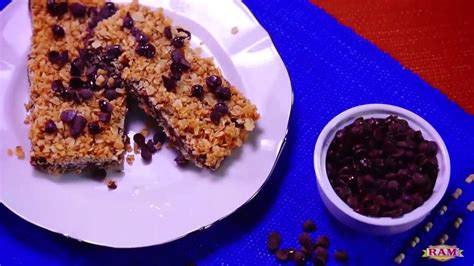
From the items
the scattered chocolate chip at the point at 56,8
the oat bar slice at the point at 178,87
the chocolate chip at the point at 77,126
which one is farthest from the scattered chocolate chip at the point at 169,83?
the scattered chocolate chip at the point at 56,8

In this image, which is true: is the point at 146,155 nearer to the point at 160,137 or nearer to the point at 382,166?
the point at 160,137

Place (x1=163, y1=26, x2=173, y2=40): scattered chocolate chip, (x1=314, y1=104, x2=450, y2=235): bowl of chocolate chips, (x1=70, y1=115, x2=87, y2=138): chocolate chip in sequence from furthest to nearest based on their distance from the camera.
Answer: (x1=163, y1=26, x2=173, y2=40): scattered chocolate chip < (x1=70, y1=115, x2=87, y2=138): chocolate chip < (x1=314, y1=104, x2=450, y2=235): bowl of chocolate chips

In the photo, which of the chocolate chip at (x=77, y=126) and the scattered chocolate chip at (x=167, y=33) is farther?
the scattered chocolate chip at (x=167, y=33)

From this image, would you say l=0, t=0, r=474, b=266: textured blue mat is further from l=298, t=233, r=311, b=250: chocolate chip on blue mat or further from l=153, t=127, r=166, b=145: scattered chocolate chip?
l=153, t=127, r=166, b=145: scattered chocolate chip

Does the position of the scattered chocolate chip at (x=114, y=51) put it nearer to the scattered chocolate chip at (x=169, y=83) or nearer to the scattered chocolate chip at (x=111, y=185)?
the scattered chocolate chip at (x=169, y=83)

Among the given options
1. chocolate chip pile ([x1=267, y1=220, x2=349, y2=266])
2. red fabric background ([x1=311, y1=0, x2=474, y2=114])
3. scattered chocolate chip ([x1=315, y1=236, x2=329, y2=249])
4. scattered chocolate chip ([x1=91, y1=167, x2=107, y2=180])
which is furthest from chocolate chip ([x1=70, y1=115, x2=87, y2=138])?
red fabric background ([x1=311, y1=0, x2=474, y2=114])

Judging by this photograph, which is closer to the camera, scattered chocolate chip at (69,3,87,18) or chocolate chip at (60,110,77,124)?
chocolate chip at (60,110,77,124)

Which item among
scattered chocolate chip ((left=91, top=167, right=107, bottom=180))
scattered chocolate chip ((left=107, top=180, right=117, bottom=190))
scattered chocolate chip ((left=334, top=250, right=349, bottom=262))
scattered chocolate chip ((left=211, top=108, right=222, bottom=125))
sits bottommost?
scattered chocolate chip ((left=334, top=250, right=349, bottom=262))

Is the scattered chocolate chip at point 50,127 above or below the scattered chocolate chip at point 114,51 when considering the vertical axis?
below
